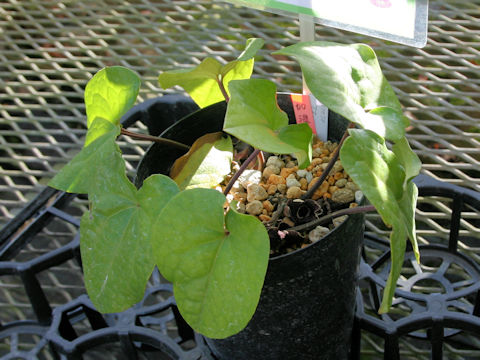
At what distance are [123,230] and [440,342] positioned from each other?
0.37 meters

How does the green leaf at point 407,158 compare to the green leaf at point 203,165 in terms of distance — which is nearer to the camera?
the green leaf at point 407,158

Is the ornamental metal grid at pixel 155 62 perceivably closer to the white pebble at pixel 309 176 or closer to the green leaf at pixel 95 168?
the white pebble at pixel 309 176

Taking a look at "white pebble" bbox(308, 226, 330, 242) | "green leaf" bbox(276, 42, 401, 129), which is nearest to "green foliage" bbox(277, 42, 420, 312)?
"green leaf" bbox(276, 42, 401, 129)

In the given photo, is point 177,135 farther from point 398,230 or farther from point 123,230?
point 398,230

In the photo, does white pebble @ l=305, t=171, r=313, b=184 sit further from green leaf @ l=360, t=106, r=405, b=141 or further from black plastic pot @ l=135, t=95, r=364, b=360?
green leaf @ l=360, t=106, r=405, b=141

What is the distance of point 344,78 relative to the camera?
0.47 metres

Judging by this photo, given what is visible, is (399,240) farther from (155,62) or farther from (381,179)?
(155,62)

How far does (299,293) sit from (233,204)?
11cm

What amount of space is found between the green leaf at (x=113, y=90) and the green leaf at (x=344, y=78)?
188mm

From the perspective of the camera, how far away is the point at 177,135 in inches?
26.6

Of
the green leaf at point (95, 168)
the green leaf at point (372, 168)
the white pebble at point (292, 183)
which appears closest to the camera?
the green leaf at point (372, 168)

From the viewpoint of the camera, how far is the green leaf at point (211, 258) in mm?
449

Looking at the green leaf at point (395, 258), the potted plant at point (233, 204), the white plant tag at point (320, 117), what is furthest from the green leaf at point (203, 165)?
the green leaf at point (395, 258)

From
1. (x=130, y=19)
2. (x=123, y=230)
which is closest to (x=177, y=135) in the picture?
(x=123, y=230)
